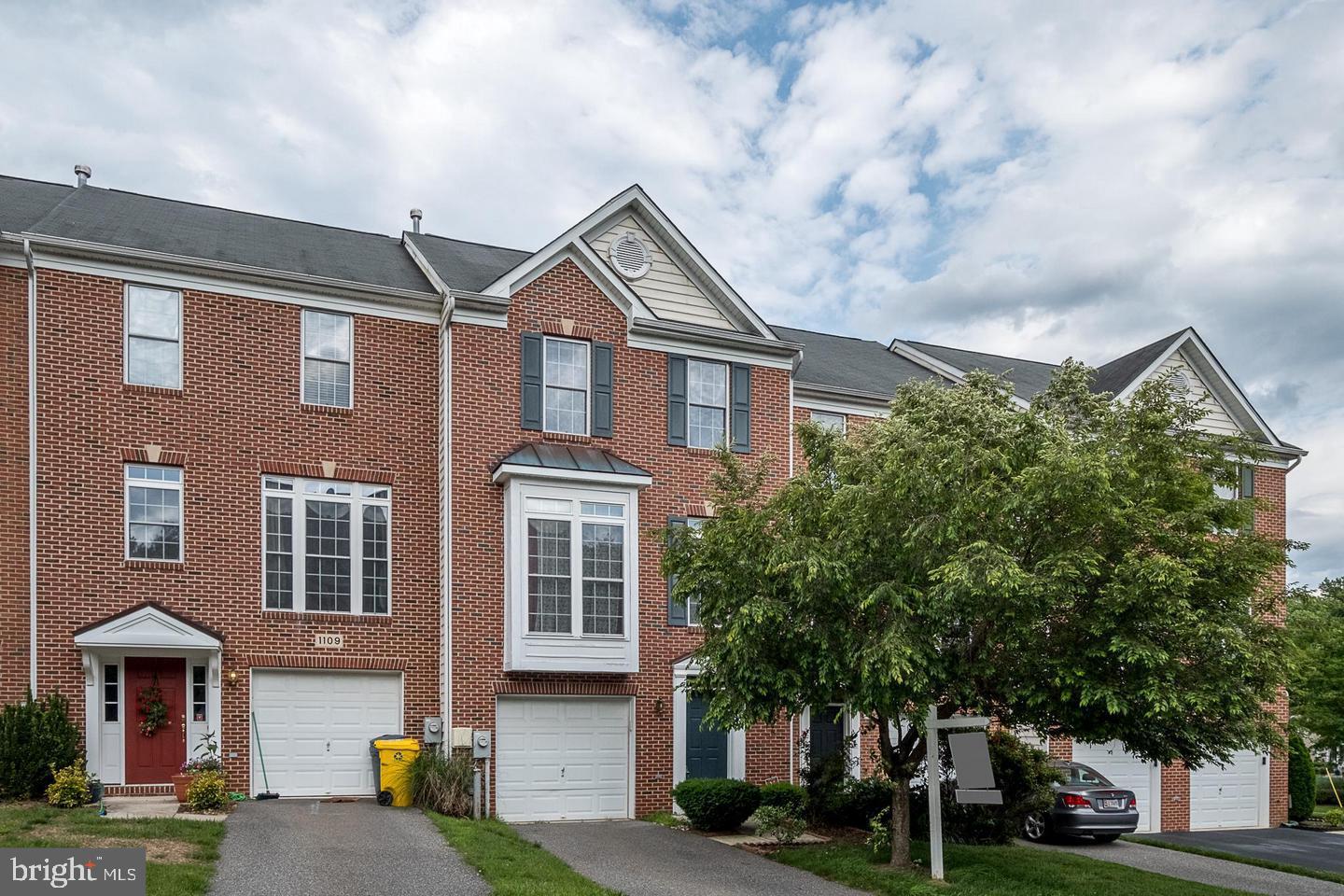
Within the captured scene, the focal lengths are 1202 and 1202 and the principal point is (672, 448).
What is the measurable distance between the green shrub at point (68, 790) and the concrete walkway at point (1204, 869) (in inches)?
535

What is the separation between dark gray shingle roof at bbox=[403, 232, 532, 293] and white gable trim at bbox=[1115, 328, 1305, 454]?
13.5m

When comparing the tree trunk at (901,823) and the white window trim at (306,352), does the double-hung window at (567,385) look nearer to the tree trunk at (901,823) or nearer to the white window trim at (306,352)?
the white window trim at (306,352)

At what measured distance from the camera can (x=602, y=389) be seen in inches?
802

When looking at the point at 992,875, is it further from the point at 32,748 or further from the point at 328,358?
the point at 32,748

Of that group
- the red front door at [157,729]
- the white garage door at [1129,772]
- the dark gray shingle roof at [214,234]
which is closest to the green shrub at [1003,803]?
the white garage door at [1129,772]

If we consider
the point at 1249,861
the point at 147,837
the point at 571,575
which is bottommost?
the point at 1249,861

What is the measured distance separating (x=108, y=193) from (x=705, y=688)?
46.0 feet

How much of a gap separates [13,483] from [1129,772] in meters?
21.7

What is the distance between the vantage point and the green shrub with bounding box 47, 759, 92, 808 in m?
15.6

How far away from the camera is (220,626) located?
17875 millimetres

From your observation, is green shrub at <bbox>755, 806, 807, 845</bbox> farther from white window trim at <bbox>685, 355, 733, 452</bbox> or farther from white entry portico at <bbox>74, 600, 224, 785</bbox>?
white entry portico at <bbox>74, 600, 224, 785</bbox>

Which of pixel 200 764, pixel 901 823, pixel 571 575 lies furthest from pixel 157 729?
pixel 901 823

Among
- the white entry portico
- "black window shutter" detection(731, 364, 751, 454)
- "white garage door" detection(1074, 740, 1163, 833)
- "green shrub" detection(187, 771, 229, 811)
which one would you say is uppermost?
"black window shutter" detection(731, 364, 751, 454)

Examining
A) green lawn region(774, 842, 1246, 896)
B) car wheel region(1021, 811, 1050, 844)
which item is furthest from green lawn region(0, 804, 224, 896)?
car wheel region(1021, 811, 1050, 844)
